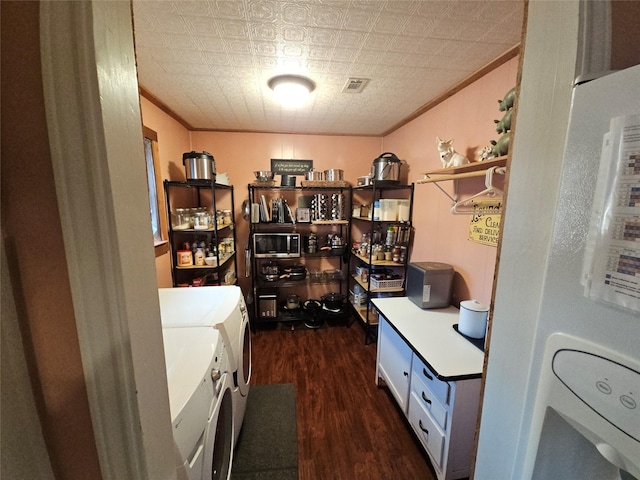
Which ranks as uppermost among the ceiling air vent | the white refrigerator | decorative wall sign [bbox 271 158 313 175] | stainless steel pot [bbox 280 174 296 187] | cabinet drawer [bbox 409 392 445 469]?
the ceiling air vent

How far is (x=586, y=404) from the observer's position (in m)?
0.41

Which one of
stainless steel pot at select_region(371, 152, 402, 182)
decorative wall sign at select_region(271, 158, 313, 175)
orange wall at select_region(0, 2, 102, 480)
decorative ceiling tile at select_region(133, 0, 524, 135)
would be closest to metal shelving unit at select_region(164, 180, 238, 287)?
decorative wall sign at select_region(271, 158, 313, 175)

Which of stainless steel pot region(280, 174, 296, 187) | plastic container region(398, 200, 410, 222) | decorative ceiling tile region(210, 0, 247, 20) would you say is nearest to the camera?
decorative ceiling tile region(210, 0, 247, 20)

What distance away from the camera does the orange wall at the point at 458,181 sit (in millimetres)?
1460

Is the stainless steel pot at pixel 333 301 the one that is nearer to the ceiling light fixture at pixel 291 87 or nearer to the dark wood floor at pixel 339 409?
the dark wood floor at pixel 339 409

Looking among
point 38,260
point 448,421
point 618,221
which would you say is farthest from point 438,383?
point 38,260

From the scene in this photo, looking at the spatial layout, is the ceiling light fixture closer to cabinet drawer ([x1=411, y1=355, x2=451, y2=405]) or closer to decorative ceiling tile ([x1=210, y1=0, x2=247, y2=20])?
decorative ceiling tile ([x1=210, y1=0, x2=247, y2=20])

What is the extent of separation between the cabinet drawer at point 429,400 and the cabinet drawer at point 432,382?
0.05ft

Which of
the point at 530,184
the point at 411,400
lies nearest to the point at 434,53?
the point at 530,184

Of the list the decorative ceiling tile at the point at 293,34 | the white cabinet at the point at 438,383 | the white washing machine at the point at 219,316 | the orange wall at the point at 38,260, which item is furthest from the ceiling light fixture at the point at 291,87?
the white cabinet at the point at 438,383

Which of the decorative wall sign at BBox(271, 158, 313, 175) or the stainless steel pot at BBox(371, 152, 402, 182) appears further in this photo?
the decorative wall sign at BBox(271, 158, 313, 175)

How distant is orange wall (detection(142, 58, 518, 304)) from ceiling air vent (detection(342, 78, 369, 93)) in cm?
66

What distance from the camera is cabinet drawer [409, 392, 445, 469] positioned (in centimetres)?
123

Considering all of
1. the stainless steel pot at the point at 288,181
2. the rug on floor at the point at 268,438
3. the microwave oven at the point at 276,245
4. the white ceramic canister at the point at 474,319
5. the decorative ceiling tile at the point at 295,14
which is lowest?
the rug on floor at the point at 268,438
